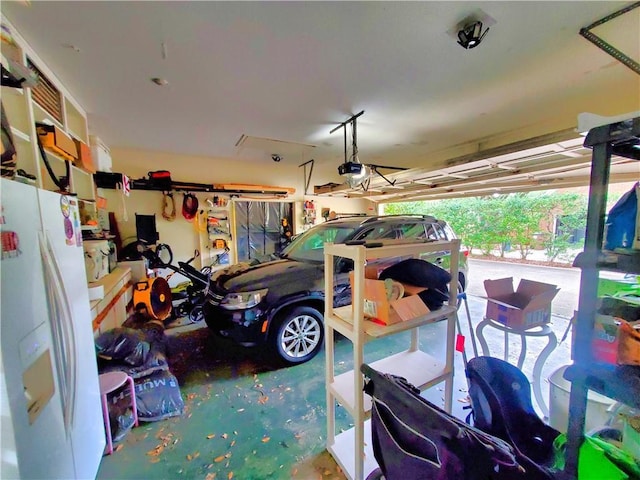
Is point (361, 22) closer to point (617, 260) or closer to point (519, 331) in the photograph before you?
point (617, 260)

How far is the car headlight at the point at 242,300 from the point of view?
8.43 ft

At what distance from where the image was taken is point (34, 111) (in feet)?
6.45

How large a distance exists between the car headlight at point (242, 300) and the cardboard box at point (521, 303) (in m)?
2.05

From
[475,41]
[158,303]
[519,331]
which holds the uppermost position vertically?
[475,41]

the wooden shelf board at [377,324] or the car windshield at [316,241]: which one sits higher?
the car windshield at [316,241]

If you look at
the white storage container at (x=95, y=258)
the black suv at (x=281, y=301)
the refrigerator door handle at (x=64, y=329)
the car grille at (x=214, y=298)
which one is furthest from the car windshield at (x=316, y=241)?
the refrigerator door handle at (x=64, y=329)

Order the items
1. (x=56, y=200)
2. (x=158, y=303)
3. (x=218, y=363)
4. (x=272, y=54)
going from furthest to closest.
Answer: (x=158, y=303)
(x=218, y=363)
(x=272, y=54)
(x=56, y=200)

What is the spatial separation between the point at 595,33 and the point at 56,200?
11.5 ft

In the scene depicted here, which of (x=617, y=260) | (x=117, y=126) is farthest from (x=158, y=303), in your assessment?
(x=617, y=260)

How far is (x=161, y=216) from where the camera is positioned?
4934mm

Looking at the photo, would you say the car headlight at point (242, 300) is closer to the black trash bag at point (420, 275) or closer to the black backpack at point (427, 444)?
the black trash bag at point (420, 275)

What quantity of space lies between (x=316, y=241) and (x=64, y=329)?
2587 millimetres

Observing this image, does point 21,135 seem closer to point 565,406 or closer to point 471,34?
point 471,34

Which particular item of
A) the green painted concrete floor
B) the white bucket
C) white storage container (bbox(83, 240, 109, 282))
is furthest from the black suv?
the white bucket
